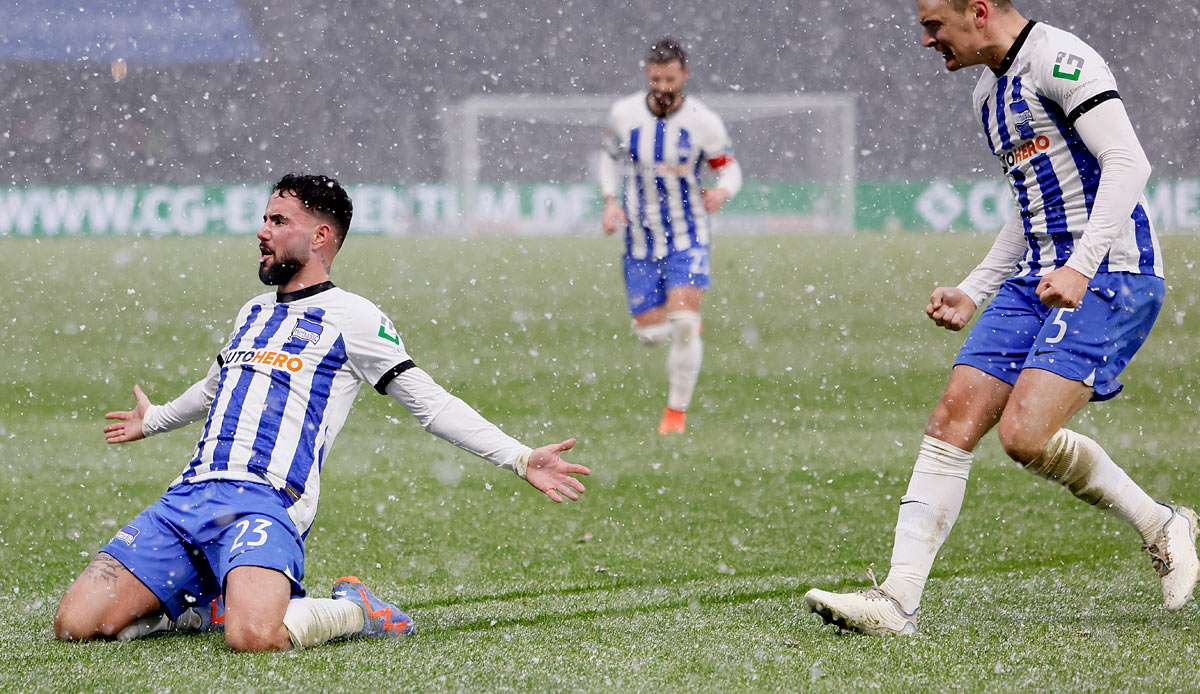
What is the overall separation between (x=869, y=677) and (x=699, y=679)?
1.09 ft

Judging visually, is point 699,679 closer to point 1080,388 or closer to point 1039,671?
point 1039,671

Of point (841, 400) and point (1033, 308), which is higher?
point (1033, 308)

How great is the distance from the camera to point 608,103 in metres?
24.1

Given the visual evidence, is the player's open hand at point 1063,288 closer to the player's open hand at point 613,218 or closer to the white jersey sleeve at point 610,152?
the player's open hand at point 613,218

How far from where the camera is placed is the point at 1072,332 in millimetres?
3338

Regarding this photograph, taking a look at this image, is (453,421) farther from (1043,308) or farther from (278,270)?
(1043,308)

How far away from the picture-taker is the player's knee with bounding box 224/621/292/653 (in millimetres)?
3162

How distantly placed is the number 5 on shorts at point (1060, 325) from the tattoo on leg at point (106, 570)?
86.9 inches

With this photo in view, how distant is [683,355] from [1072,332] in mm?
4209

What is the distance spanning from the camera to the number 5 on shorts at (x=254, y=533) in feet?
10.9

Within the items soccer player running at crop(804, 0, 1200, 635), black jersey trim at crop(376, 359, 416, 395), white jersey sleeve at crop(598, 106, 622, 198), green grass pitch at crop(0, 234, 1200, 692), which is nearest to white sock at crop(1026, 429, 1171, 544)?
soccer player running at crop(804, 0, 1200, 635)

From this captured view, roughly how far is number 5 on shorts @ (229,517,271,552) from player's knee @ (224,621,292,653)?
205mm

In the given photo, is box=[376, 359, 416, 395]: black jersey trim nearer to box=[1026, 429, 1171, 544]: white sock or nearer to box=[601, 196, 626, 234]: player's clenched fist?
box=[1026, 429, 1171, 544]: white sock

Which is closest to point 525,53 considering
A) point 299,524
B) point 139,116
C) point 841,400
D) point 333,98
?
point 333,98
